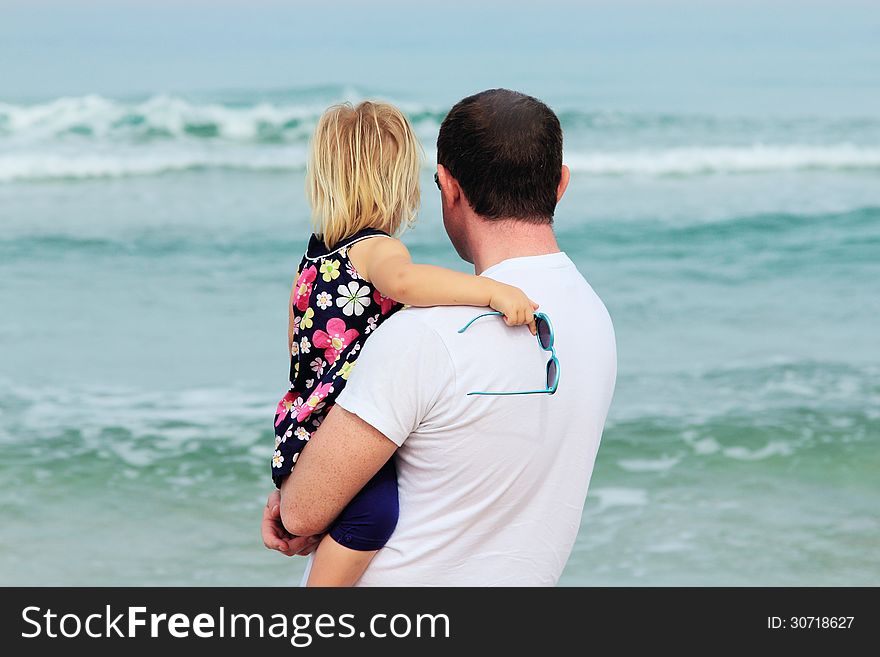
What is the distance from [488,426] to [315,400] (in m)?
0.38

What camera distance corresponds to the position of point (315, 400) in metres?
1.92

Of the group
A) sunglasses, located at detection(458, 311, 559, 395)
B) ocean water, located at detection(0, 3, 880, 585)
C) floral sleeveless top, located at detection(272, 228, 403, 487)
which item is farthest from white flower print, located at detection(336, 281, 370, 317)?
ocean water, located at detection(0, 3, 880, 585)

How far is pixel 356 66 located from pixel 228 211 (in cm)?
803

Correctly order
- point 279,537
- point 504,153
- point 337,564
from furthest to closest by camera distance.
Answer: point 279,537, point 337,564, point 504,153

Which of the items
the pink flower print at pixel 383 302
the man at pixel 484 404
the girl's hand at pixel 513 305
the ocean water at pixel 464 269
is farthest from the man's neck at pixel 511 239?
the ocean water at pixel 464 269

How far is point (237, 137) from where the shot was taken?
15859 millimetres

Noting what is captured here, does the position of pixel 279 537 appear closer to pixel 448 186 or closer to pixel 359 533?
pixel 359 533

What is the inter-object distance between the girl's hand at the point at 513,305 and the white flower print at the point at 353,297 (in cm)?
38

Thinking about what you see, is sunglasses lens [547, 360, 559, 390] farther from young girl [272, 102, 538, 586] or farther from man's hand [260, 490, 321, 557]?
man's hand [260, 490, 321, 557]

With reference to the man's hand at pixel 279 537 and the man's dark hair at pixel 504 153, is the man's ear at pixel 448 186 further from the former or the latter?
the man's hand at pixel 279 537

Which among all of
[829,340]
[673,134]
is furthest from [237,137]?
[829,340]

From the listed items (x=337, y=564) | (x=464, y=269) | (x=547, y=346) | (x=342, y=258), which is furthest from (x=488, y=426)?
(x=464, y=269)

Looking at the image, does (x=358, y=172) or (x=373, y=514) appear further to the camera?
(x=358, y=172)
